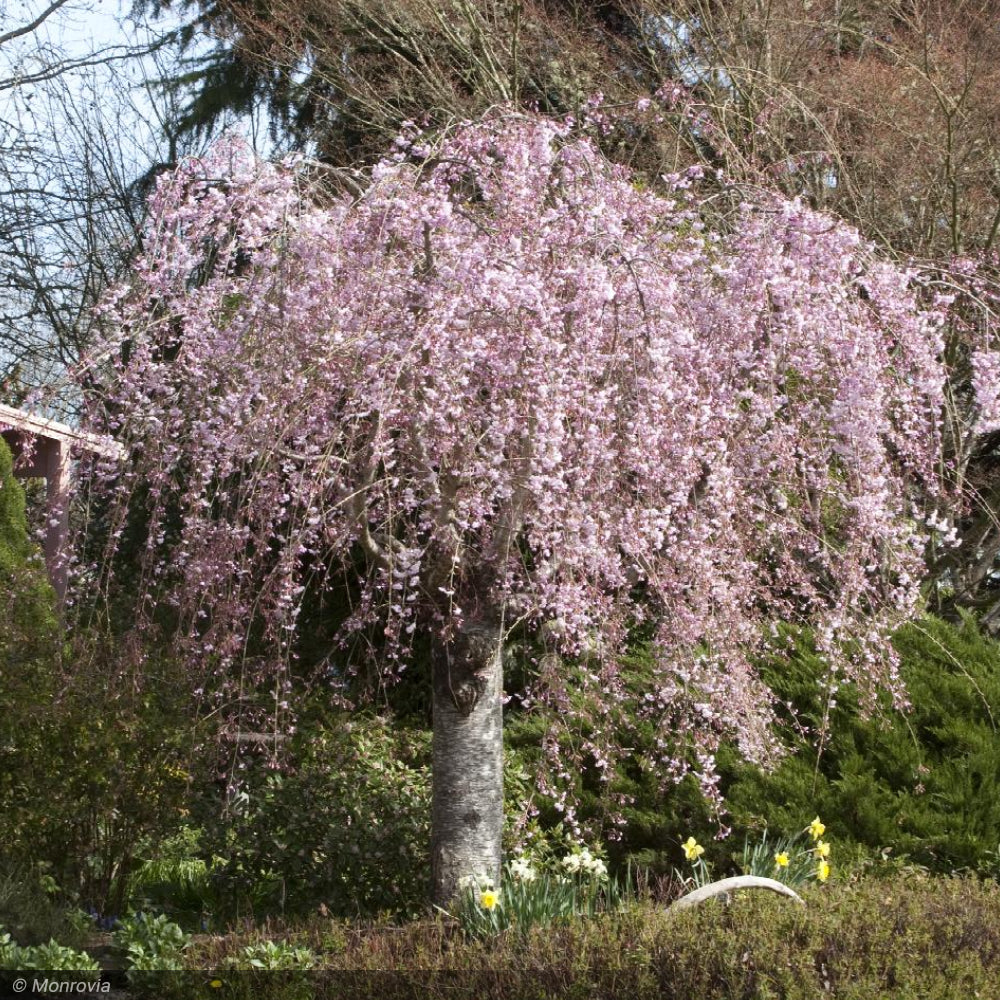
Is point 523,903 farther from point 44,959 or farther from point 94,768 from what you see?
point 94,768

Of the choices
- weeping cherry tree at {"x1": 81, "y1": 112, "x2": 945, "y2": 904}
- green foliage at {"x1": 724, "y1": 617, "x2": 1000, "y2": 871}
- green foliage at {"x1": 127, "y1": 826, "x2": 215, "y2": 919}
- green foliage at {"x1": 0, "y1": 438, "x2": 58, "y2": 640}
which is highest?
weeping cherry tree at {"x1": 81, "y1": 112, "x2": 945, "y2": 904}

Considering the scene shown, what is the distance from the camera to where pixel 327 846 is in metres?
4.62

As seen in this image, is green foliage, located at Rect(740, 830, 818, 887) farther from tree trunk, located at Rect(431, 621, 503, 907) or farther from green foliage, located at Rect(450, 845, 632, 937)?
tree trunk, located at Rect(431, 621, 503, 907)

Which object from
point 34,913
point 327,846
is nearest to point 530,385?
point 327,846

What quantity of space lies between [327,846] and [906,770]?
244cm

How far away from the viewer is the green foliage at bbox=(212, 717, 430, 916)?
465 cm

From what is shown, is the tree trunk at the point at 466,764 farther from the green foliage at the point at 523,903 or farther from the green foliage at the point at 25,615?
the green foliage at the point at 25,615

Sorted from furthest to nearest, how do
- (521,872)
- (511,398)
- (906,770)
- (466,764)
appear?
(906,770) → (521,872) → (466,764) → (511,398)

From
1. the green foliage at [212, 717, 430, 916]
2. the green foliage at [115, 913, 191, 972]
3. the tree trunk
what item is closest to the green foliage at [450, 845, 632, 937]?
the tree trunk

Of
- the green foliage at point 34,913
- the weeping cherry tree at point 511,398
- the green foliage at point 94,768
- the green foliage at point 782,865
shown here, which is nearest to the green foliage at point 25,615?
the green foliage at point 94,768

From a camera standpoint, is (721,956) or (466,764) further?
(466,764)

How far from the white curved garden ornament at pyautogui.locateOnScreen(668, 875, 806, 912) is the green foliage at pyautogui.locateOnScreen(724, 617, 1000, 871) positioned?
994mm

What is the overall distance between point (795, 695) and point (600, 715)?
0.93m

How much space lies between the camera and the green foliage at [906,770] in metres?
4.88
